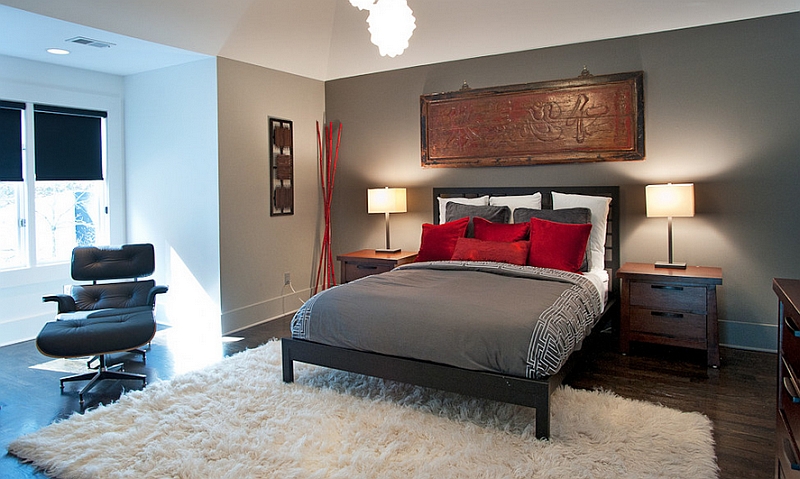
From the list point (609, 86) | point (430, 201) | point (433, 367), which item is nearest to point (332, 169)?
Result: point (430, 201)

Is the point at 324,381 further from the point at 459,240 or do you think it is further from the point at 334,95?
the point at 334,95

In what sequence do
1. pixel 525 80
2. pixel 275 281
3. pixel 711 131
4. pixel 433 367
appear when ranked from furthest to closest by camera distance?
1. pixel 275 281
2. pixel 525 80
3. pixel 711 131
4. pixel 433 367

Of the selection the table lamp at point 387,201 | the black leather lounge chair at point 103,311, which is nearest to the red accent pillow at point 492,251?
the table lamp at point 387,201

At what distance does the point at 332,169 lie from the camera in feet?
20.2

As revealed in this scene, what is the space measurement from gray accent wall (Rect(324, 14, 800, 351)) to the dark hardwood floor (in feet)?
2.16

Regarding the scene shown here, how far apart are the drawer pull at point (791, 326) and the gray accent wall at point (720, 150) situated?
296cm

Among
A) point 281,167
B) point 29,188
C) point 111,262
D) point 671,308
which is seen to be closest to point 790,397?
point 671,308

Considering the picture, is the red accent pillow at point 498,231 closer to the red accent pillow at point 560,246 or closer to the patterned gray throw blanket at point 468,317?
the red accent pillow at point 560,246

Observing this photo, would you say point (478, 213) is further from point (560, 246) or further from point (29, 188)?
point (29, 188)

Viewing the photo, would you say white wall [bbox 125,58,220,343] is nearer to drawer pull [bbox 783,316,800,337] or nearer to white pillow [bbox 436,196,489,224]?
white pillow [bbox 436,196,489,224]

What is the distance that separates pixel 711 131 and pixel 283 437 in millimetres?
3764

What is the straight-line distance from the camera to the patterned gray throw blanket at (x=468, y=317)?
2883 mm

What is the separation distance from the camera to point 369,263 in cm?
524

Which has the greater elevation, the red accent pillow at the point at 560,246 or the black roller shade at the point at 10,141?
the black roller shade at the point at 10,141
